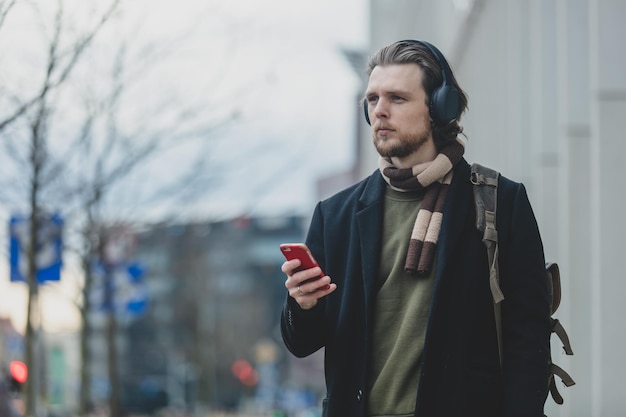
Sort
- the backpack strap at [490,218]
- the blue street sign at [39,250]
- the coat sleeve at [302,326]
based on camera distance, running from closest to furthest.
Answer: the backpack strap at [490,218] → the coat sleeve at [302,326] → the blue street sign at [39,250]

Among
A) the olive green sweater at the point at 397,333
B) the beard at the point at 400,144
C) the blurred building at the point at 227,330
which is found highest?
the beard at the point at 400,144

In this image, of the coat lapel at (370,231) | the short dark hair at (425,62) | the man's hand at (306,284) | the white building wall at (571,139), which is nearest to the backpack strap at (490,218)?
the short dark hair at (425,62)

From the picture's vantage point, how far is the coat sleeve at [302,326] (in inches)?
154

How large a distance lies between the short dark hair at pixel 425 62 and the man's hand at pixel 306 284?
1.74ft

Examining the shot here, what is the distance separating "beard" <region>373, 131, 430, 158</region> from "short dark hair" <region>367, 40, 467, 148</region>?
0.07 meters

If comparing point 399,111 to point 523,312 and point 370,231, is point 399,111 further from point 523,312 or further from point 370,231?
point 523,312

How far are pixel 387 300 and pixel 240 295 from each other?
111347 millimetres

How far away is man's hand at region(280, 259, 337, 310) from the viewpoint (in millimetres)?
3744

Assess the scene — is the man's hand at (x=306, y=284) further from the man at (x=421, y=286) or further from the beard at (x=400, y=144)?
the beard at (x=400, y=144)

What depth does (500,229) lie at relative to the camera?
12.8 ft

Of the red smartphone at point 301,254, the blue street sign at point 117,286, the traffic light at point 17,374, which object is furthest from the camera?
the blue street sign at point 117,286

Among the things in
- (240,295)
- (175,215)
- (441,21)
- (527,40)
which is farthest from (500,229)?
(240,295)

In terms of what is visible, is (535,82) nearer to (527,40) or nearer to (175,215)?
(527,40)

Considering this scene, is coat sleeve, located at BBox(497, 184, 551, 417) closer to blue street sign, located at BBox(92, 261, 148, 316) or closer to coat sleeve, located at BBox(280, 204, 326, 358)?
coat sleeve, located at BBox(280, 204, 326, 358)
